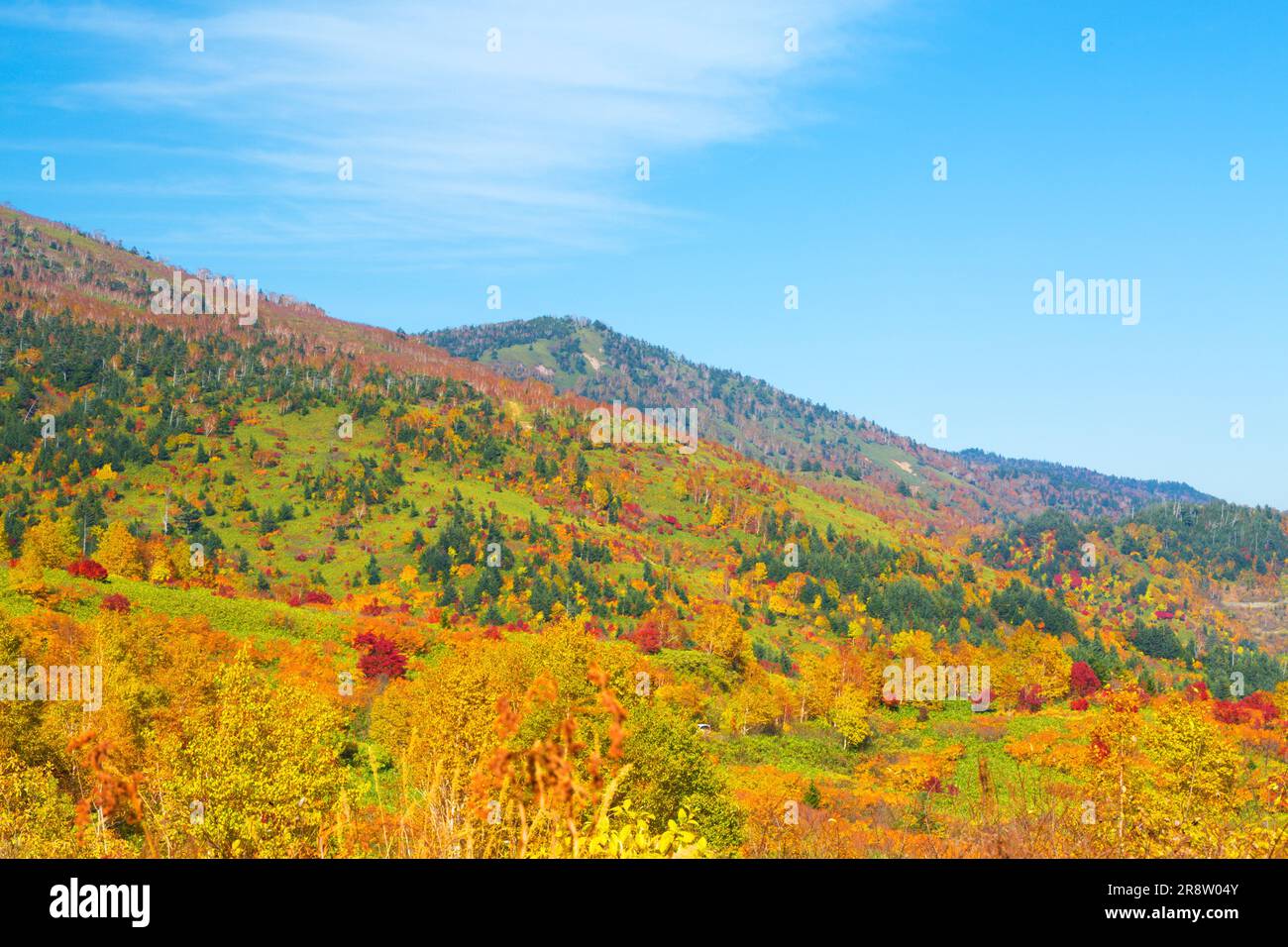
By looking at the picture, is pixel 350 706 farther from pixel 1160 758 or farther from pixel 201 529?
pixel 201 529

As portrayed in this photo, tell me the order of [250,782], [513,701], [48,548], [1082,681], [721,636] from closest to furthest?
[513,701] → [250,782] → [48,548] → [721,636] → [1082,681]

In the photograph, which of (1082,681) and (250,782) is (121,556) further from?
(1082,681)

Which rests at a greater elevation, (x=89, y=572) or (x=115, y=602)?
(x=89, y=572)

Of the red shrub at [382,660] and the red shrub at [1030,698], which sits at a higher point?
the red shrub at [382,660]

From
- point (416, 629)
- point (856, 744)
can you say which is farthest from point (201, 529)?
point (856, 744)

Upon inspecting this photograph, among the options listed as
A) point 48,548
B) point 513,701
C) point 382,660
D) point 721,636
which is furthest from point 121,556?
point 513,701

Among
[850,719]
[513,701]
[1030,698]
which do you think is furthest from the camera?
[1030,698]

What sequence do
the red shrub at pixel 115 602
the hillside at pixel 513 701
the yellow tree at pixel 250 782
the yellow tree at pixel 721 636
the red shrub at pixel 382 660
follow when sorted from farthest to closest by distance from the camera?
the yellow tree at pixel 721 636 → the red shrub at pixel 382 660 → the red shrub at pixel 115 602 → the yellow tree at pixel 250 782 → the hillside at pixel 513 701

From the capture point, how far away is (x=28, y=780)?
29.6 m

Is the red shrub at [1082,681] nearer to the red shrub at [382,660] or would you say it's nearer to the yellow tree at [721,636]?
the yellow tree at [721,636]

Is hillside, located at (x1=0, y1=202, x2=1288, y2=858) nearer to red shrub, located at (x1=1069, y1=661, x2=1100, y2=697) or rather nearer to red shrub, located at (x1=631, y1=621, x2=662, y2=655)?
red shrub, located at (x1=1069, y1=661, x2=1100, y2=697)

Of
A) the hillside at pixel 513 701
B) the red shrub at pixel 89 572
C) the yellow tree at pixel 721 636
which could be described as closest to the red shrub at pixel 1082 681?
the hillside at pixel 513 701

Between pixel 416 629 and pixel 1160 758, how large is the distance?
228 ft
